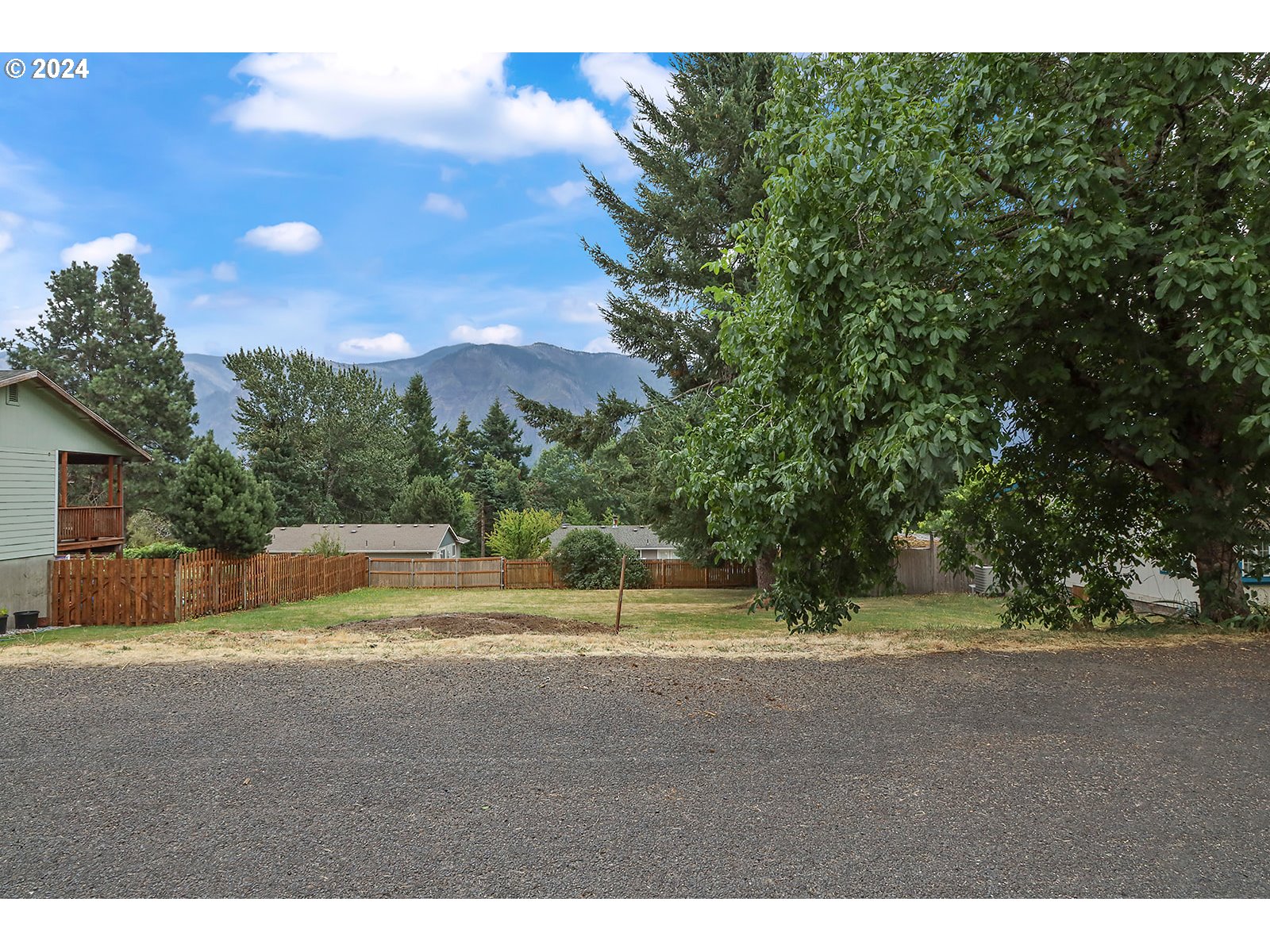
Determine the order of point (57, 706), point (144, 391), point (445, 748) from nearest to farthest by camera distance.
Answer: point (445, 748), point (57, 706), point (144, 391)

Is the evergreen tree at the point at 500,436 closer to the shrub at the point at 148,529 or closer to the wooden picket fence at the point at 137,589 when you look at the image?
the shrub at the point at 148,529

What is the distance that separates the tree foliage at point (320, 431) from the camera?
41.7 m

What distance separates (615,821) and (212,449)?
1881 cm

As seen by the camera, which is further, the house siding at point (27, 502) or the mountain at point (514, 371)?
the mountain at point (514, 371)

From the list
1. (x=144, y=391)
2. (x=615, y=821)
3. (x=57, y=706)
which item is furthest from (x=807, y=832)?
(x=144, y=391)

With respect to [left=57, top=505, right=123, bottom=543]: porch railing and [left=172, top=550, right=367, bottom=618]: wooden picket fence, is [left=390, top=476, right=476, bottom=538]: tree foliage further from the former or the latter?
[left=57, top=505, right=123, bottom=543]: porch railing

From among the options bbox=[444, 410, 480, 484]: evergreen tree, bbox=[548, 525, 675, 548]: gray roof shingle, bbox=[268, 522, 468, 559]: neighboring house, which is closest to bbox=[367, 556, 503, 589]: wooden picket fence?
bbox=[268, 522, 468, 559]: neighboring house

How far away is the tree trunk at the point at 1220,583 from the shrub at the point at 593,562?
2095cm

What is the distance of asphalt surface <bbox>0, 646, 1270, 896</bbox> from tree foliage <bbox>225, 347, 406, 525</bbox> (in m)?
39.5

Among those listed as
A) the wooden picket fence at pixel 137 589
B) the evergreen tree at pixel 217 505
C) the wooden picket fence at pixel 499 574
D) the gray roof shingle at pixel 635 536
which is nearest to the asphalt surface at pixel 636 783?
the wooden picket fence at pixel 137 589

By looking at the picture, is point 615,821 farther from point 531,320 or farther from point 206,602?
point 531,320

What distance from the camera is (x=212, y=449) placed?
60.5 feet

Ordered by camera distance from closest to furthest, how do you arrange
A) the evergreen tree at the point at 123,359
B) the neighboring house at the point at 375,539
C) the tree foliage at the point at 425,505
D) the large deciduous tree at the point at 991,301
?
1. the large deciduous tree at the point at 991,301
2. the evergreen tree at the point at 123,359
3. the neighboring house at the point at 375,539
4. the tree foliage at the point at 425,505

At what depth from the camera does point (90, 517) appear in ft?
59.9
